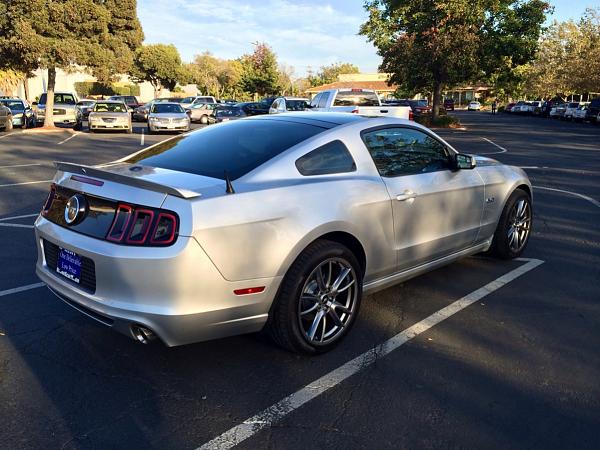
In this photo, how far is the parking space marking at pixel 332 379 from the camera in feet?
9.00

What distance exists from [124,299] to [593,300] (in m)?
3.82

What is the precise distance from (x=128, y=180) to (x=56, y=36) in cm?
2555

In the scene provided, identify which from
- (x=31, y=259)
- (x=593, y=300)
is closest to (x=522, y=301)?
(x=593, y=300)

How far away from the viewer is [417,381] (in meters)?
3.28

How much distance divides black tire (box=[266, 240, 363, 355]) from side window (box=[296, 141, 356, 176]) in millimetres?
515

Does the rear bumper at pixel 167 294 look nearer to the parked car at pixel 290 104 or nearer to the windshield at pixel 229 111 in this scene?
the parked car at pixel 290 104

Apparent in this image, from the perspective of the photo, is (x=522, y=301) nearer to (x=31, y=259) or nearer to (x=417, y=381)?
(x=417, y=381)

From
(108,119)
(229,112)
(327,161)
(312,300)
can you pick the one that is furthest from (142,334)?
(229,112)

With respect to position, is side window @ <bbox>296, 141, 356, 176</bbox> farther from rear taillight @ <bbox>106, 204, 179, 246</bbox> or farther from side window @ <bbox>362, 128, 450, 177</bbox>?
rear taillight @ <bbox>106, 204, 179, 246</bbox>

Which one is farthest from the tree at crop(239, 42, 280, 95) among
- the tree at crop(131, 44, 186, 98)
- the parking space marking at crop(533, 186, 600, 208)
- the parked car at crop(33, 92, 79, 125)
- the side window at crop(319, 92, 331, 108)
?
the parking space marking at crop(533, 186, 600, 208)

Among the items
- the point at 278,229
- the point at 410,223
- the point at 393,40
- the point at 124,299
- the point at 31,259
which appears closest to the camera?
the point at 124,299

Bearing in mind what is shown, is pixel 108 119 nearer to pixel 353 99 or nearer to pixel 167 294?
pixel 353 99

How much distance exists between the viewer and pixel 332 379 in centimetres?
329

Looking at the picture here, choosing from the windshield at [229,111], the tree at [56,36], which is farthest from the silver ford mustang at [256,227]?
the windshield at [229,111]
